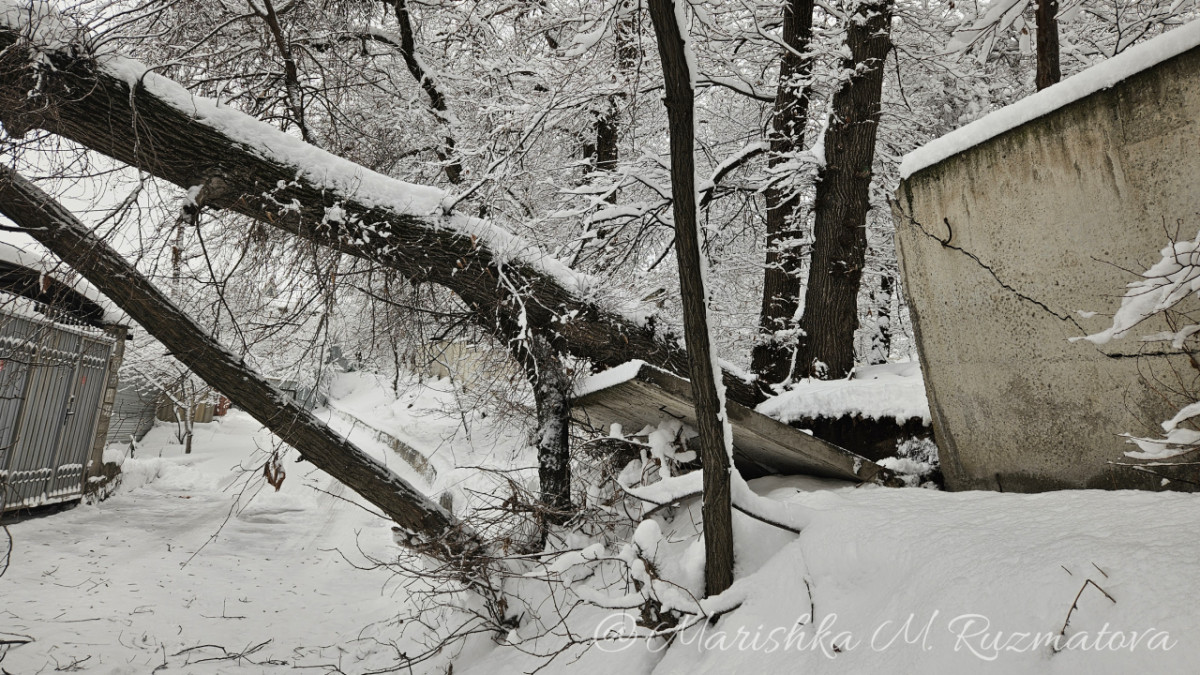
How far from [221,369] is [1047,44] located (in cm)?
545

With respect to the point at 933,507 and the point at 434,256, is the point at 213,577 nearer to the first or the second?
the point at 434,256

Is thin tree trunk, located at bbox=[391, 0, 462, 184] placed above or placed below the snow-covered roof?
above

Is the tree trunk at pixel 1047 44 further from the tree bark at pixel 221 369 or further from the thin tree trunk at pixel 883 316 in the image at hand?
the thin tree trunk at pixel 883 316

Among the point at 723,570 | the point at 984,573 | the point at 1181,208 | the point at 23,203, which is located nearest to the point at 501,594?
the point at 723,570

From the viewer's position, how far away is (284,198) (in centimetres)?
430

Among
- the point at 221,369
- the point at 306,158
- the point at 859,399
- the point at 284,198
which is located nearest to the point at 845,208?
the point at 859,399

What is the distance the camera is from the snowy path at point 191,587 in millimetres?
5160

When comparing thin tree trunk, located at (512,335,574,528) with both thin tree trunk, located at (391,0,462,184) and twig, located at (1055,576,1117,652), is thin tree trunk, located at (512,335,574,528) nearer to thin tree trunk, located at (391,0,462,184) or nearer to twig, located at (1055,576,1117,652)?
twig, located at (1055,576,1117,652)

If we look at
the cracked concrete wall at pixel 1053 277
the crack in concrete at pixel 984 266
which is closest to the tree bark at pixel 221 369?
the cracked concrete wall at pixel 1053 277

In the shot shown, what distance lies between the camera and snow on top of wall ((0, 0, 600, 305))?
381 cm

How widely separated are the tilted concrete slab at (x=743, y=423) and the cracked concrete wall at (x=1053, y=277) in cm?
54

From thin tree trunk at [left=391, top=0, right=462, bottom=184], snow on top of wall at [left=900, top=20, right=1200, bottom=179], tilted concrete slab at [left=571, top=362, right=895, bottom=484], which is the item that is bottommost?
tilted concrete slab at [left=571, top=362, right=895, bottom=484]

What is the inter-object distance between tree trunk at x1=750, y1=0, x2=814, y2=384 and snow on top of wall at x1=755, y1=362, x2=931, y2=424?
962 millimetres

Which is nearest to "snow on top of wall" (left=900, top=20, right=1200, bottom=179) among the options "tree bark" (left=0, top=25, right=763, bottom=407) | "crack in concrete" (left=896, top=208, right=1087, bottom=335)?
"crack in concrete" (left=896, top=208, right=1087, bottom=335)
